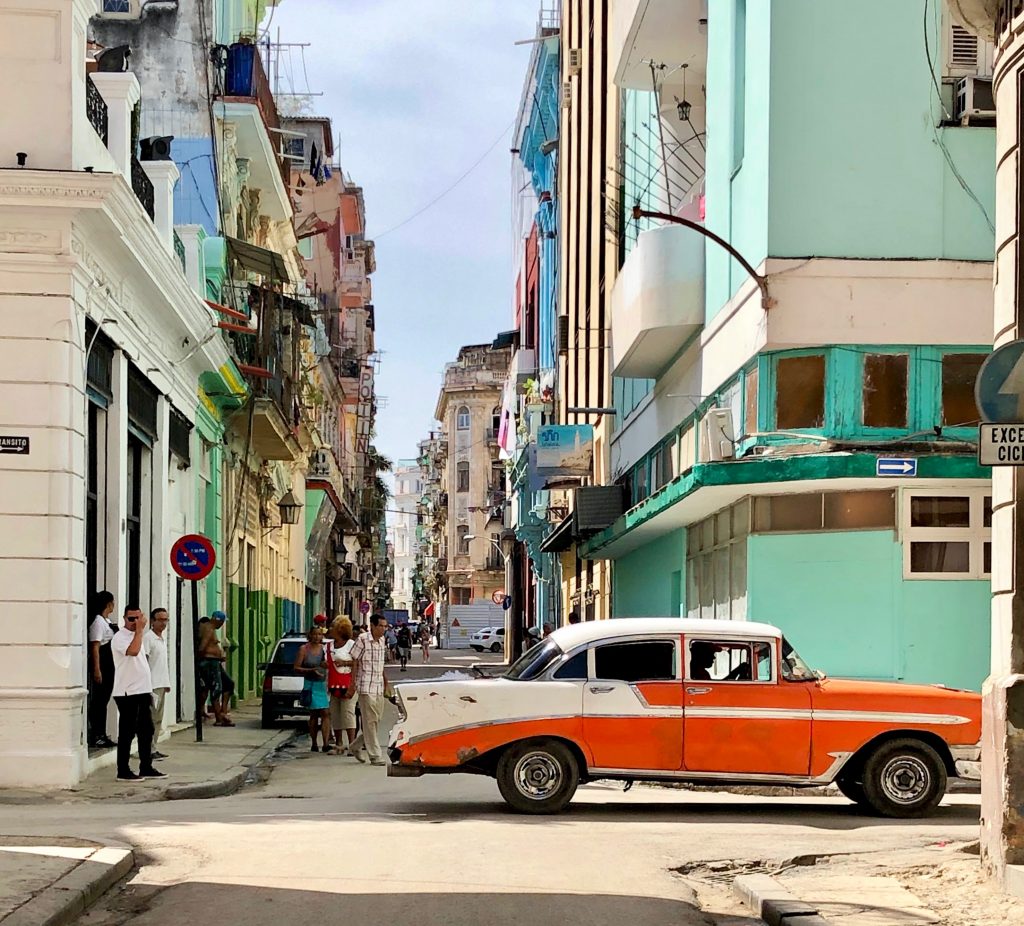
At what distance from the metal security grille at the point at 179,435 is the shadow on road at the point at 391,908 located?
15256mm

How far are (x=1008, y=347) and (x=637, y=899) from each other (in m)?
3.57

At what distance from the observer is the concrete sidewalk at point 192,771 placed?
15453 millimetres

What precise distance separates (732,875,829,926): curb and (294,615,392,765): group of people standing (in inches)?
409

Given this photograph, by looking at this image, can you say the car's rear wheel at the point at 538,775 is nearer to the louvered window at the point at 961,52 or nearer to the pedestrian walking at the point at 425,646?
the louvered window at the point at 961,52

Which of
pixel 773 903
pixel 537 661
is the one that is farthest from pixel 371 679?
pixel 773 903

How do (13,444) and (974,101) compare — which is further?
(974,101)

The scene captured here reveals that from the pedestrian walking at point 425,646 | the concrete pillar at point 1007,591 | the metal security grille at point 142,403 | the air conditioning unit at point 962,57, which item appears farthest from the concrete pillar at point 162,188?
the pedestrian walking at point 425,646

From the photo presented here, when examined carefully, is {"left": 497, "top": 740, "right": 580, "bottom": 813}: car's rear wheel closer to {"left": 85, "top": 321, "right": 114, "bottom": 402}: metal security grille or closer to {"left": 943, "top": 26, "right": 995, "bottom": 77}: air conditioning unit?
{"left": 85, "top": 321, "right": 114, "bottom": 402}: metal security grille

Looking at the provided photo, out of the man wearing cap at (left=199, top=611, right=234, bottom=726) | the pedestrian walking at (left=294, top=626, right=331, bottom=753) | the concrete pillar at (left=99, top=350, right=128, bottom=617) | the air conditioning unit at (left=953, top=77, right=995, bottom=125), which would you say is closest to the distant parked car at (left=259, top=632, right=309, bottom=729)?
the man wearing cap at (left=199, top=611, right=234, bottom=726)

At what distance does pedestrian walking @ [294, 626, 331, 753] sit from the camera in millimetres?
22391

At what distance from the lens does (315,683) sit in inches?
890

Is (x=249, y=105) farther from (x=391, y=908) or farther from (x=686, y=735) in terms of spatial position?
(x=391, y=908)

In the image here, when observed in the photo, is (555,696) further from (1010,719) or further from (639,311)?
(639,311)

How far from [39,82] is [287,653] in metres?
12.4
